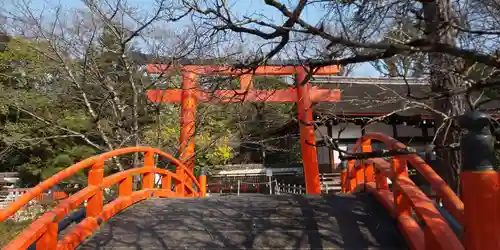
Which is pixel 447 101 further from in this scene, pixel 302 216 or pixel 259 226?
pixel 259 226

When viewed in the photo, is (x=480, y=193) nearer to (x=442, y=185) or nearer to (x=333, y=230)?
(x=442, y=185)

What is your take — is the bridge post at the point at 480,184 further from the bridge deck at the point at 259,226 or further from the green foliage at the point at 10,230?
the green foliage at the point at 10,230

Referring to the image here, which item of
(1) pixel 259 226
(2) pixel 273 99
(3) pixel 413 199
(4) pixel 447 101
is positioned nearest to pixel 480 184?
(3) pixel 413 199

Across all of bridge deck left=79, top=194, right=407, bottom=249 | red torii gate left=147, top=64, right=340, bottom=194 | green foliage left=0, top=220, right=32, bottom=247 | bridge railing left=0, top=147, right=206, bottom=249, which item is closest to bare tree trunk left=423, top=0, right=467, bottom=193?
bridge deck left=79, top=194, right=407, bottom=249

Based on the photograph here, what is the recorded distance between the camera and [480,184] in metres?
2.15

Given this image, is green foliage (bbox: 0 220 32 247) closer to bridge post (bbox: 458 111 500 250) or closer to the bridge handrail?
the bridge handrail

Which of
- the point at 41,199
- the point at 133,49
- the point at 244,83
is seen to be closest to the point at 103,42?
the point at 133,49

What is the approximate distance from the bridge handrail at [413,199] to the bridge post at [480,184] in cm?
29

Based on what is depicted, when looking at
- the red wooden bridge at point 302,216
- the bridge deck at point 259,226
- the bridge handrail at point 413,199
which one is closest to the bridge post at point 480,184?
the red wooden bridge at point 302,216

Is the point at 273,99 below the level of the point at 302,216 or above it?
above

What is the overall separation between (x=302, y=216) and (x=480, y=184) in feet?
7.74

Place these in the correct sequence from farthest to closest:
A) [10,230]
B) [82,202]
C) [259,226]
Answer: [10,230], [259,226], [82,202]

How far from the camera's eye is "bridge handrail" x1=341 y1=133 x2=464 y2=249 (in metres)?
2.73

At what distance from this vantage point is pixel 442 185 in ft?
9.61
